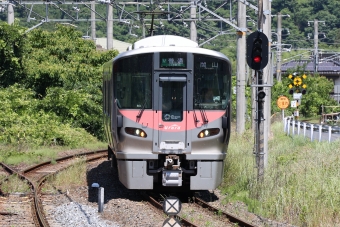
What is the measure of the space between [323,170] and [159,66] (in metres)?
4.44

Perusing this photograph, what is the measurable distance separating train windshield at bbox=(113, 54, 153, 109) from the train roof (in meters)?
0.12

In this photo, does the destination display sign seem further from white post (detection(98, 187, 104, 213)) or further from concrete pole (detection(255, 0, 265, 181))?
white post (detection(98, 187, 104, 213))

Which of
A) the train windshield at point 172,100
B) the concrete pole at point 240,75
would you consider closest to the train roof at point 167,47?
the train windshield at point 172,100

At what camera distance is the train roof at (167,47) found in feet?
47.2

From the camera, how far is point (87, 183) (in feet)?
57.8

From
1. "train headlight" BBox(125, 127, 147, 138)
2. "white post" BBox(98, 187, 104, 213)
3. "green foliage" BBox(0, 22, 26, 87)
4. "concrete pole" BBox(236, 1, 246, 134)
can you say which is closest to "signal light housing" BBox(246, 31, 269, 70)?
"train headlight" BBox(125, 127, 147, 138)

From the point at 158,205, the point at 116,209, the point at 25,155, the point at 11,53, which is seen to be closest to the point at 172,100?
the point at 158,205

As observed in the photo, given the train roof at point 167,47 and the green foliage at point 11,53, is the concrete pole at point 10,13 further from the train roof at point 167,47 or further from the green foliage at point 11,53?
the train roof at point 167,47

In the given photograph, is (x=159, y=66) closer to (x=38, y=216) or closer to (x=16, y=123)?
(x=38, y=216)

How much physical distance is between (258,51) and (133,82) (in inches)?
113

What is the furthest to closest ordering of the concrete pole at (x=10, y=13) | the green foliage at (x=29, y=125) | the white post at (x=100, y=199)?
1. the concrete pole at (x=10, y=13)
2. the green foliage at (x=29, y=125)
3. the white post at (x=100, y=199)

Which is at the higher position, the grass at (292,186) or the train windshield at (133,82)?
the train windshield at (133,82)

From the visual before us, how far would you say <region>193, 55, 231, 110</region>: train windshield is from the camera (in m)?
14.4

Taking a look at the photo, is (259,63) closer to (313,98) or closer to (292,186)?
(292,186)
